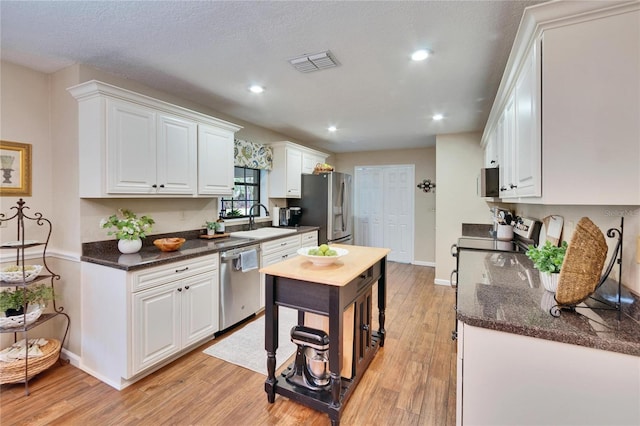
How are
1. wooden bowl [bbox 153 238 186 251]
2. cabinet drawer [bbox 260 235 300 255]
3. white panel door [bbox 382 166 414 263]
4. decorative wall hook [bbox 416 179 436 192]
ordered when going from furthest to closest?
white panel door [bbox 382 166 414 263], decorative wall hook [bbox 416 179 436 192], cabinet drawer [bbox 260 235 300 255], wooden bowl [bbox 153 238 186 251]

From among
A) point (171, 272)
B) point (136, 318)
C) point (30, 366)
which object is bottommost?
point (30, 366)

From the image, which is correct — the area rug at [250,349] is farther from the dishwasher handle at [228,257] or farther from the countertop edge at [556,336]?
the countertop edge at [556,336]

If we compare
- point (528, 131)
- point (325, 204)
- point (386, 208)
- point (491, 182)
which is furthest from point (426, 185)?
point (528, 131)

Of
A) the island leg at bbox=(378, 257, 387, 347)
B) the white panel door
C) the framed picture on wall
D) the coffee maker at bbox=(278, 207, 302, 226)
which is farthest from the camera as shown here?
the white panel door

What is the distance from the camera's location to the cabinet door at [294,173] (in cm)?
454

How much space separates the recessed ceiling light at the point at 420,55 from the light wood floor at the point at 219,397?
2.47 meters

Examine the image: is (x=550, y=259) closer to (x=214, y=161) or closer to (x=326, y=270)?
(x=326, y=270)

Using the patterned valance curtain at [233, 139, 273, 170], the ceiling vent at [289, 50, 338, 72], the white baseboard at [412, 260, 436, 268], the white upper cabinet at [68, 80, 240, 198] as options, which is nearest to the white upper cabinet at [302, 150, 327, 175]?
the patterned valance curtain at [233, 139, 273, 170]

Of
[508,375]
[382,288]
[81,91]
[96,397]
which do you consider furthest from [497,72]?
[96,397]

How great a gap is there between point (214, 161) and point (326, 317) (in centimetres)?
213

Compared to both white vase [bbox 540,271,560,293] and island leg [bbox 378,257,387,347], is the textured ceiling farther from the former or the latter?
island leg [bbox 378,257,387,347]

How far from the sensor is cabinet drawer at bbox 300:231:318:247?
4.28 m

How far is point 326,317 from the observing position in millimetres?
2086

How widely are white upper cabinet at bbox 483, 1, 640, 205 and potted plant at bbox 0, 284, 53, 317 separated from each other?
134 inches
